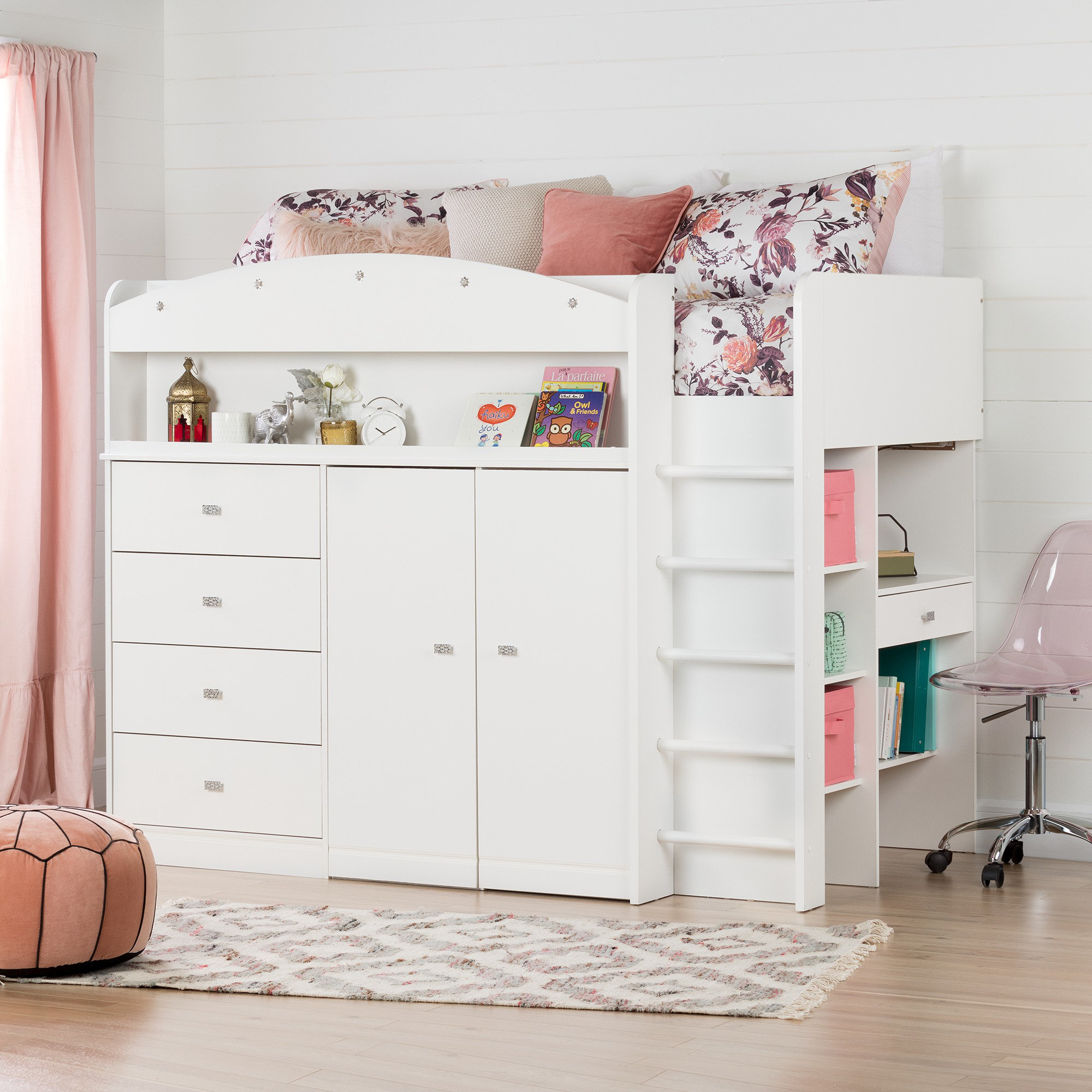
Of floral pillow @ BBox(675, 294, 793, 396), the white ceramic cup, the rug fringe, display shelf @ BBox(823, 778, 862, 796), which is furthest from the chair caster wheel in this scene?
the white ceramic cup

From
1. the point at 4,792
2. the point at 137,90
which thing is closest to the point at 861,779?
the point at 4,792

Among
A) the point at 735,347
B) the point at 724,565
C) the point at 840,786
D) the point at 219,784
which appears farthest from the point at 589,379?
the point at 219,784

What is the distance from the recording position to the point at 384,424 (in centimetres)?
394

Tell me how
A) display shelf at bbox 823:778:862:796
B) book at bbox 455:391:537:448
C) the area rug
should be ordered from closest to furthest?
the area rug
display shelf at bbox 823:778:862:796
book at bbox 455:391:537:448

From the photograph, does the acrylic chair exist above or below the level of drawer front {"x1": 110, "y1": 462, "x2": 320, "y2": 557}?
below

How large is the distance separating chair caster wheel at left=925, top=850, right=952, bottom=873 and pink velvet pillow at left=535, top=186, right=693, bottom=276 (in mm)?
1557

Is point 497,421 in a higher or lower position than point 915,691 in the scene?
higher

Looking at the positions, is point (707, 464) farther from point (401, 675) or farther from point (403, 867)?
point (403, 867)

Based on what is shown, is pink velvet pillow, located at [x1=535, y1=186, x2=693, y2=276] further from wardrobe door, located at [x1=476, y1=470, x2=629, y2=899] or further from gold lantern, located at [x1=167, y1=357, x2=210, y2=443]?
gold lantern, located at [x1=167, y1=357, x2=210, y2=443]

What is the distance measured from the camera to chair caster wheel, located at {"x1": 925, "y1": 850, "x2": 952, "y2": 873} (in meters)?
3.88

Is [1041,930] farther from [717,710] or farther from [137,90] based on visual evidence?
[137,90]

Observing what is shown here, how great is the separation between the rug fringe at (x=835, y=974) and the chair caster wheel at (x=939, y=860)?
0.46 meters

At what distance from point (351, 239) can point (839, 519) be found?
1449 mm

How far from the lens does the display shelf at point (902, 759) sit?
3.92 m
